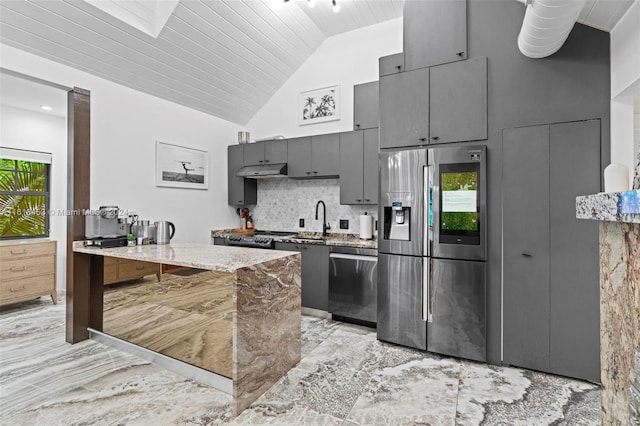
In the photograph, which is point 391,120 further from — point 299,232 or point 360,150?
point 299,232

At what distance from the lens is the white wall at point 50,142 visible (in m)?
4.23

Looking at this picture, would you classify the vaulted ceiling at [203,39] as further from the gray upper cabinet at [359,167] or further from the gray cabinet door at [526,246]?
the gray upper cabinet at [359,167]

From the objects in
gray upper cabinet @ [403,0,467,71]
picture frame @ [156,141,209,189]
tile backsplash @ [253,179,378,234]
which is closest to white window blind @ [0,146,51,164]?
picture frame @ [156,141,209,189]

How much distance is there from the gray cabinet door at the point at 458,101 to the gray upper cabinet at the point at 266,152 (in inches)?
86.6

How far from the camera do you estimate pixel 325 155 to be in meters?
4.02

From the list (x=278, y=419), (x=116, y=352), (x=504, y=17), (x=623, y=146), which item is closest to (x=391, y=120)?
(x=504, y=17)

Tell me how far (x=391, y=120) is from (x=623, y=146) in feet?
5.61

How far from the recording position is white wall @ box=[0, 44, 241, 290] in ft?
10.8

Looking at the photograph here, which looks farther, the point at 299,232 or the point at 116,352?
the point at 299,232

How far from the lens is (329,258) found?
3.53 m

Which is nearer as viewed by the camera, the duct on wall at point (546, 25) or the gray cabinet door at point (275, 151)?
the duct on wall at point (546, 25)

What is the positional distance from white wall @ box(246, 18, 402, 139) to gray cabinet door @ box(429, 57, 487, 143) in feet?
4.90

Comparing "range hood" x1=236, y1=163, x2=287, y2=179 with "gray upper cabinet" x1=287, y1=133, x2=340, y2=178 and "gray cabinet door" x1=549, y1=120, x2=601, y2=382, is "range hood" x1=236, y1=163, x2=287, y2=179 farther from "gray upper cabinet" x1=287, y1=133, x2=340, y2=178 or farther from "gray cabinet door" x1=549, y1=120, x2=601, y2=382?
"gray cabinet door" x1=549, y1=120, x2=601, y2=382

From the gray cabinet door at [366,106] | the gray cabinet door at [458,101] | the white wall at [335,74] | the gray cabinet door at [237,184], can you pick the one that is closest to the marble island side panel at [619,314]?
the gray cabinet door at [458,101]
